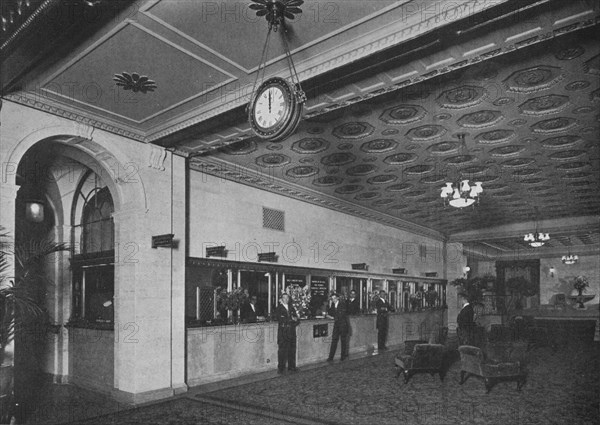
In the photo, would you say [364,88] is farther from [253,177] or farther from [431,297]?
[431,297]

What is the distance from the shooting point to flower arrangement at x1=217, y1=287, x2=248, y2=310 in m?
9.90

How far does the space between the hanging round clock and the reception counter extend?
5672 mm

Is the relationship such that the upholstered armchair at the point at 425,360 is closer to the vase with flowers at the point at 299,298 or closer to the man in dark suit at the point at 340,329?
the vase with flowers at the point at 299,298

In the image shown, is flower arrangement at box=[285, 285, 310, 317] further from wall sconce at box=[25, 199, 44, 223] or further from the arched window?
wall sconce at box=[25, 199, 44, 223]

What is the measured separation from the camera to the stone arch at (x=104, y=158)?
7.16 meters

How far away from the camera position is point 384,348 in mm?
15039

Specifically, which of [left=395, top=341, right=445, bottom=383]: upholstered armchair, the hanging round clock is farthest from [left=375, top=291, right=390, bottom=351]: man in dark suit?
the hanging round clock

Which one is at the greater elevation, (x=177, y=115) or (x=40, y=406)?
(x=177, y=115)

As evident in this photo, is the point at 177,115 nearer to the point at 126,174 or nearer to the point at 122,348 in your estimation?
the point at 126,174

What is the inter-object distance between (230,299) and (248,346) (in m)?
1.32

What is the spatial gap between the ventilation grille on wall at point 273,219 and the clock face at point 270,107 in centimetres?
717

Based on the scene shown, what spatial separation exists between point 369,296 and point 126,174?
10.3m

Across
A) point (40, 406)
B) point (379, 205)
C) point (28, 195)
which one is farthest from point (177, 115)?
point (379, 205)

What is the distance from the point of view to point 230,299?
9.90 meters
